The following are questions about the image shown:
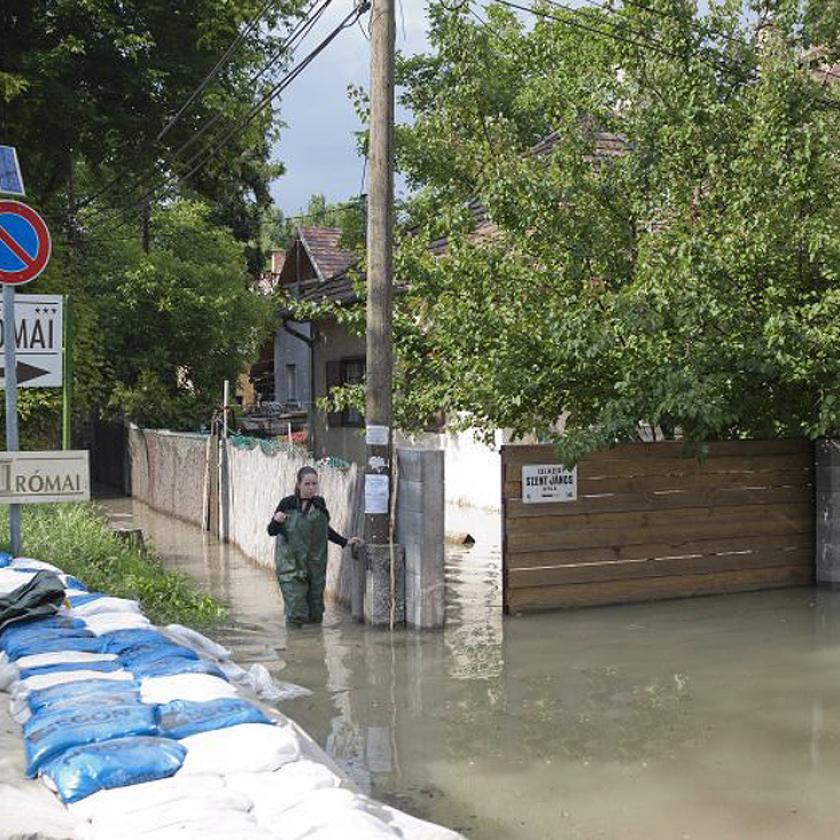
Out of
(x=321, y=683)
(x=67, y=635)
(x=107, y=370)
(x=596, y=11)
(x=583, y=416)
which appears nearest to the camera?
(x=67, y=635)

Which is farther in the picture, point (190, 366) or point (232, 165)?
point (190, 366)

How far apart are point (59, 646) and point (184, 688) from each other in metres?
1.05

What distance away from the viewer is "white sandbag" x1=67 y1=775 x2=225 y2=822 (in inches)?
150

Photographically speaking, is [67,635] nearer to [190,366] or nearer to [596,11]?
[596,11]

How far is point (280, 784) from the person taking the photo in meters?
4.15

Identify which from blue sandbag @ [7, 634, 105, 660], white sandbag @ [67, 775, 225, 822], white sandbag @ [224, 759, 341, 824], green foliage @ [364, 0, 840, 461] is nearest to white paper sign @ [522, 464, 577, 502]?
green foliage @ [364, 0, 840, 461]

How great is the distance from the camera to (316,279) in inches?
1246

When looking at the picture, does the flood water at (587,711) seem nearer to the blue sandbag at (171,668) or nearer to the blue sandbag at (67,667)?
the blue sandbag at (171,668)

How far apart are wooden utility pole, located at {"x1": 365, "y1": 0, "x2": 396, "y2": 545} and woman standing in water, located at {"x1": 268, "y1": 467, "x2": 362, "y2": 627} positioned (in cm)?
A: 46

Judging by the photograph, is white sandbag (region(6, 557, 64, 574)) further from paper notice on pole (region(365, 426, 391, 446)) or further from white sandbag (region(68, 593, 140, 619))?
paper notice on pole (region(365, 426, 391, 446))

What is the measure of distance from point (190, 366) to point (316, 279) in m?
6.11

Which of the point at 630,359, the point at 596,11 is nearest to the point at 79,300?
the point at 596,11

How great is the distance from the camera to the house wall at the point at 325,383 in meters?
20.7

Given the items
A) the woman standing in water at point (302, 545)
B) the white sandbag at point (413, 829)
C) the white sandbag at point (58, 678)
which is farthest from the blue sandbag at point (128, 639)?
the woman standing in water at point (302, 545)
